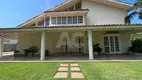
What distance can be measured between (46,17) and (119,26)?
1245cm

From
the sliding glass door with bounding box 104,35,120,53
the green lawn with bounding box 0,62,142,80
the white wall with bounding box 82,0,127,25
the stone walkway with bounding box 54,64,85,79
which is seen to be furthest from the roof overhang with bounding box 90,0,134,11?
the stone walkway with bounding box 54,64,85,79

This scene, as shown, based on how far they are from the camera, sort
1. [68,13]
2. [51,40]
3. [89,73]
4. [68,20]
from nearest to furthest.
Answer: [89,73]
[68,13]
[68,20]
[51,40]

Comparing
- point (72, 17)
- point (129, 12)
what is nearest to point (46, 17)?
point (72, 17)

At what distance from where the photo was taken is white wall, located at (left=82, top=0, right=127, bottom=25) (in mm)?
20047

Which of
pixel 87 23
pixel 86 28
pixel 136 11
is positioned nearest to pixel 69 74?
pixel 86 28

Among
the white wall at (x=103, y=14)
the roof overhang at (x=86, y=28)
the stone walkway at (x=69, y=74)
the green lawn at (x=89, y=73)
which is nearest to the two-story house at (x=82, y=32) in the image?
the white wall at (x=103, y=14)

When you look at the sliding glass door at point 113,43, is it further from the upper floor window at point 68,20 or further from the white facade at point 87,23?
the upper floor window at point 68,20

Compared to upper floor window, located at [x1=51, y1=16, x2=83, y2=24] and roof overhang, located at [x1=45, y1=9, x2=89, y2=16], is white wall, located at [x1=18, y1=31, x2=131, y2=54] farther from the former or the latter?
roof overhang, located at [x1=45, y1=9, x2=89, y2=16]

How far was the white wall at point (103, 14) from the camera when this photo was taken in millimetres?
20047

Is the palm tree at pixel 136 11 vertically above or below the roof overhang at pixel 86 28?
above

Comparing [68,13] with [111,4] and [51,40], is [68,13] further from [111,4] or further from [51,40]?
[111,4]

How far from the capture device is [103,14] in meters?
20.2

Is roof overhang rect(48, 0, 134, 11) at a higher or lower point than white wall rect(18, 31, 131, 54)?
higher

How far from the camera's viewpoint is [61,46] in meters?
20.5
